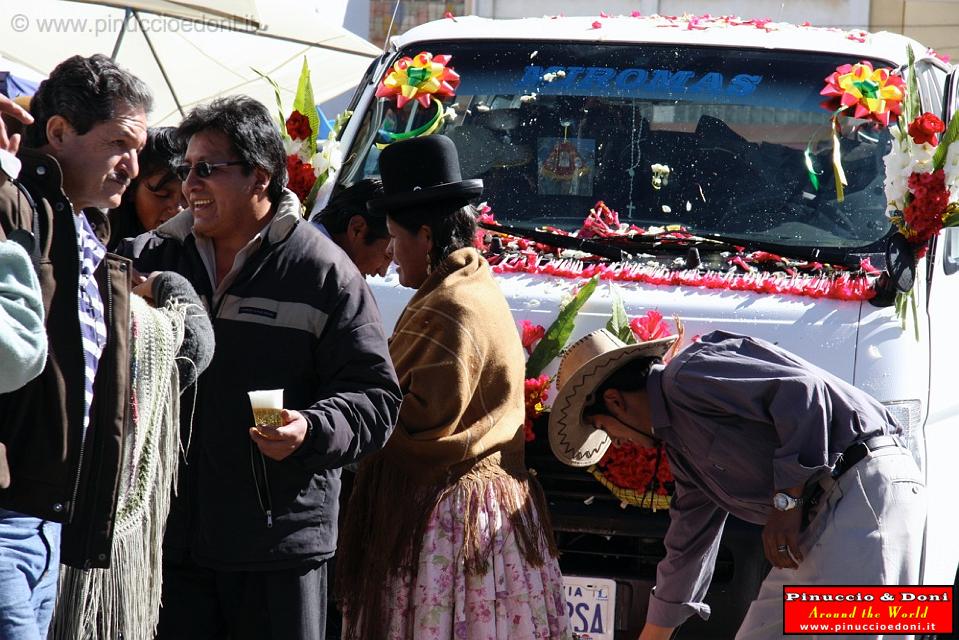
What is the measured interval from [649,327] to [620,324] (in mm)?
94

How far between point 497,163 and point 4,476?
9.63ft

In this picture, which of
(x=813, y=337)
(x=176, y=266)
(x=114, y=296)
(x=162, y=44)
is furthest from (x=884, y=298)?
(x=162, y=44)

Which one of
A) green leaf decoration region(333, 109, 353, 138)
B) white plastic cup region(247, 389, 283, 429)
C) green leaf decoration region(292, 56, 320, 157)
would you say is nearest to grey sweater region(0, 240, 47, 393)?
white plastic cup region(247, 389, 283, 429)

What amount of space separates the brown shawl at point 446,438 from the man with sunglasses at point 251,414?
10.1 inches

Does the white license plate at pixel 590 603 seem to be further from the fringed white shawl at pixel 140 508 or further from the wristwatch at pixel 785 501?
the fringed white shawl at pixel 140 508

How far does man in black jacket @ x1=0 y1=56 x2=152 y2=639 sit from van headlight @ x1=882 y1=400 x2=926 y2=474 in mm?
2482

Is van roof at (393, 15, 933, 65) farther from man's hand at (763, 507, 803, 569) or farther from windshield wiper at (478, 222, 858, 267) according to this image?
man's hand at (763, 507, 803, 569)

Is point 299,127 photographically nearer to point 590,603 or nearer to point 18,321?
point 590,603

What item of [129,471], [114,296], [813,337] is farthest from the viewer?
[813,337]

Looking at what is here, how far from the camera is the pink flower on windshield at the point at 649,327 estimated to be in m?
4.27

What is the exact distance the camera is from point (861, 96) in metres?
4.82

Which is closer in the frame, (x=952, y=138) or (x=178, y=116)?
(x=952, y=138)

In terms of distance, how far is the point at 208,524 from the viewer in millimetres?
3402

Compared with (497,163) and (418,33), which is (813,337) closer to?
(497,163)
